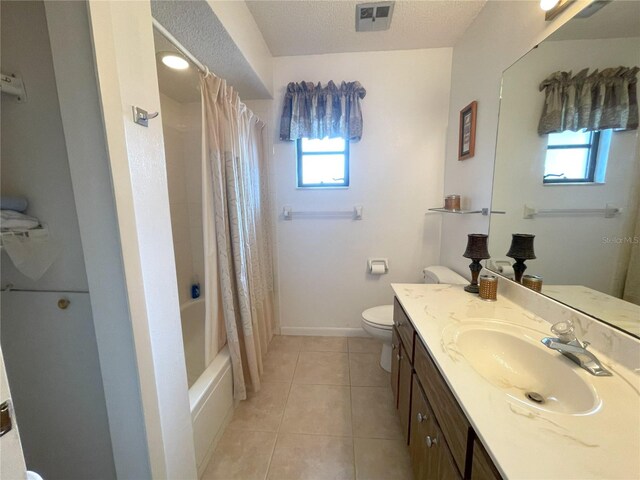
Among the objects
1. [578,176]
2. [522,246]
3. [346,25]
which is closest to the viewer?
[578,176]

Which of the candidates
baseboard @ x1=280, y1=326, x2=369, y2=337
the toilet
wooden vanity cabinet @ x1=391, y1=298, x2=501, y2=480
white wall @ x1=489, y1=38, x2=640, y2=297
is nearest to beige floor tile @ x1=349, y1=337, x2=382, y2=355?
baseboard @ x1=280, y1=326, x2=369, y2=337

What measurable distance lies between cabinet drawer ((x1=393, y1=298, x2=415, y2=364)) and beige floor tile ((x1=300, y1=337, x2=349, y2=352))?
978 millimetres

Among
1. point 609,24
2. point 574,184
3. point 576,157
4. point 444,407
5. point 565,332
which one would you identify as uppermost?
point 609,24

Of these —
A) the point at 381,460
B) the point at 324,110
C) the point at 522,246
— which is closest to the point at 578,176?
the point at 522,246

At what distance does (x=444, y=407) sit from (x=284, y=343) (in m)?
1.78

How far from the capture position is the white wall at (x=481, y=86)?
125 centimetres

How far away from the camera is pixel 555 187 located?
109 centimetres

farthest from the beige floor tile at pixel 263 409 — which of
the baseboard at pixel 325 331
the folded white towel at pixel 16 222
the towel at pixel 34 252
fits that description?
the folded white towel at pixel 16 222

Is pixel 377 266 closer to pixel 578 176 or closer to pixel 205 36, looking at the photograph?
pixel 578 176

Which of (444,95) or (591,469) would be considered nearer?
(591,469)

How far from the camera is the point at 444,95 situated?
2092 millimetres

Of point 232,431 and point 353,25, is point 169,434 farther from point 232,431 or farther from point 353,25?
point 353,25

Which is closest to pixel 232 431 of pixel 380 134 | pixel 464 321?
pixel 464 321

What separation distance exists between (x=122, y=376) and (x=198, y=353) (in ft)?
4.40
